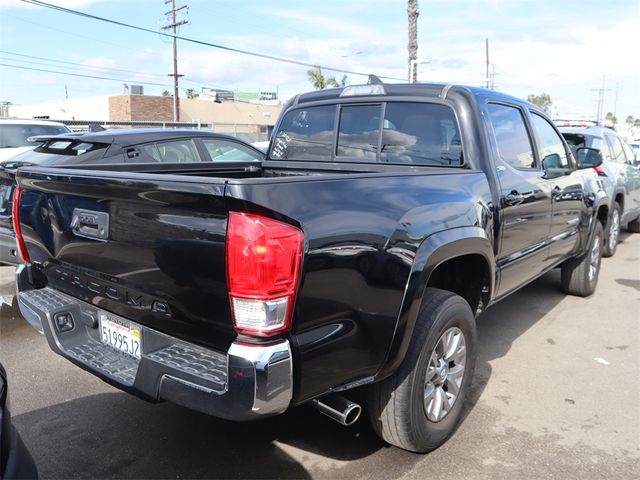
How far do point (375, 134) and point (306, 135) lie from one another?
70 centimetres

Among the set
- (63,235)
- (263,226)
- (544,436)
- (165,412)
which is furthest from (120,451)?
(544,436)

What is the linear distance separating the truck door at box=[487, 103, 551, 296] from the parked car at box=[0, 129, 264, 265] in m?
2.40

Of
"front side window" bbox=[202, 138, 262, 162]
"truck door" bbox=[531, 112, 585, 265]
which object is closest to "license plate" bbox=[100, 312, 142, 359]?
"truck door" bbox=[531, 112, 585, 265]

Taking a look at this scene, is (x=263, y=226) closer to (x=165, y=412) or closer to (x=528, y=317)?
(x=165, y=412)

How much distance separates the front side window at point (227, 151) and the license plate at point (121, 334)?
4214 millimetres

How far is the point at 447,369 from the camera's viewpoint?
3172 millimetres

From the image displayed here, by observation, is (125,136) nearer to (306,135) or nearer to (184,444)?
(306,135)

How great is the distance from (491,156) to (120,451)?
2884 mm

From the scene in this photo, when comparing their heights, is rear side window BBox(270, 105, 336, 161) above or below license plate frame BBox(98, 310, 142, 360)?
above

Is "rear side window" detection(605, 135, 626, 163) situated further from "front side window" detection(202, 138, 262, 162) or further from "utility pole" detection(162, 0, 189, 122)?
"utility pole" detection(162, 0, 189, 122)

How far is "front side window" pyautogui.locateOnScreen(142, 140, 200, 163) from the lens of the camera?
6.24 m

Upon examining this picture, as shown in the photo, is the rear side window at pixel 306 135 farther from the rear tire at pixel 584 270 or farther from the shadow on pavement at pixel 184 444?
the rear tire at pixel 584 270

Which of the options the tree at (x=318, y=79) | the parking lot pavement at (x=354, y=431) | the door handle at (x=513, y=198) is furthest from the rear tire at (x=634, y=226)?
the tree at (x=318, y=79)

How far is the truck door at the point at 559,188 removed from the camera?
4547 mm
